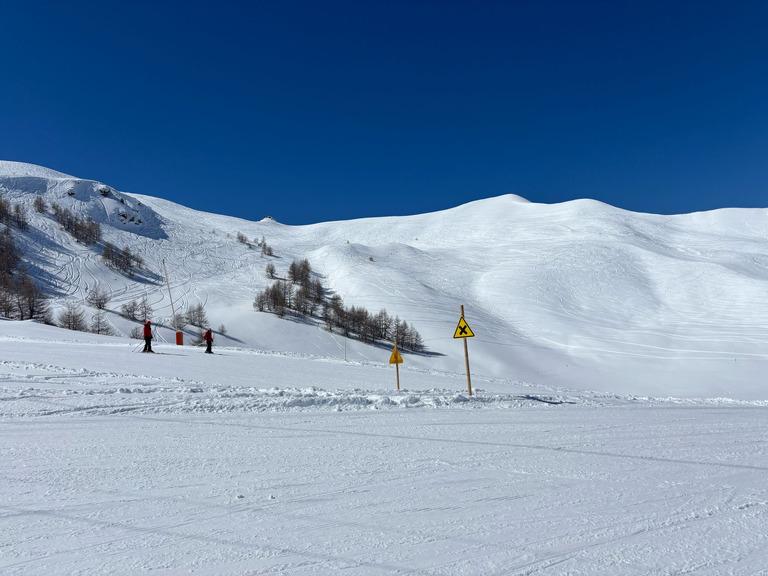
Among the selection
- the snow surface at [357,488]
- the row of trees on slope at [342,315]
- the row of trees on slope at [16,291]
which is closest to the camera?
the snow surface at [357,488]

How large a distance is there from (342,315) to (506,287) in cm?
2842

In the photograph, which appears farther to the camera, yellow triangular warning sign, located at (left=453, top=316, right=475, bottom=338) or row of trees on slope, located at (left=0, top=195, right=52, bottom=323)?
row of trees on slope, located at (left=0, top=195, right=52, bottom=323)

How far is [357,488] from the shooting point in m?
5.02

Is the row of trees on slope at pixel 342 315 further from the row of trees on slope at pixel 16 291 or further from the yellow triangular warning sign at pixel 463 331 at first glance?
the yellow triangular warning sign at pixel 463 331

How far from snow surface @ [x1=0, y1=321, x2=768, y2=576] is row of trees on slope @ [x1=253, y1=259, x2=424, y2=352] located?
31.7m

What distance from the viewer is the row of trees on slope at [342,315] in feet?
138

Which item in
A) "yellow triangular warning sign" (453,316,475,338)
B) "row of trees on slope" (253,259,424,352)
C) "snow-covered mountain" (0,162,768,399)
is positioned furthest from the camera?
"row of trees on slope" (253,259,424,352)

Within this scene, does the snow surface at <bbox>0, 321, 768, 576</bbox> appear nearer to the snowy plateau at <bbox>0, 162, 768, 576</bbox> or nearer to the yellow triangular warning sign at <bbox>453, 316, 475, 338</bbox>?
the snowy plateau at <bbox>0, 162, 768, 576</bbox>

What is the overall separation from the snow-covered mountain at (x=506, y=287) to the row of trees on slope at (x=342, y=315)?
70.0 inches

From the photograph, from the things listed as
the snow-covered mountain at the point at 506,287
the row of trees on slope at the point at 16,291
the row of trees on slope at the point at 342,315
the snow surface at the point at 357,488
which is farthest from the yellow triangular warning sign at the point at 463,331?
the row of trees on slope at the point at 16,291

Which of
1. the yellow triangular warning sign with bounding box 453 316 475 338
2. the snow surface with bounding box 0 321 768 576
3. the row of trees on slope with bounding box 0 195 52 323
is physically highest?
the row of trees on slope with bounding box 0 195 52 323

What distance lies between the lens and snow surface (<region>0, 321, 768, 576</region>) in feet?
11.9

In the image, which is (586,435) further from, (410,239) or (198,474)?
(410,239)

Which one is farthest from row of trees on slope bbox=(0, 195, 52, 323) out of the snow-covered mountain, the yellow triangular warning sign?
the yellow triangular warning sign
